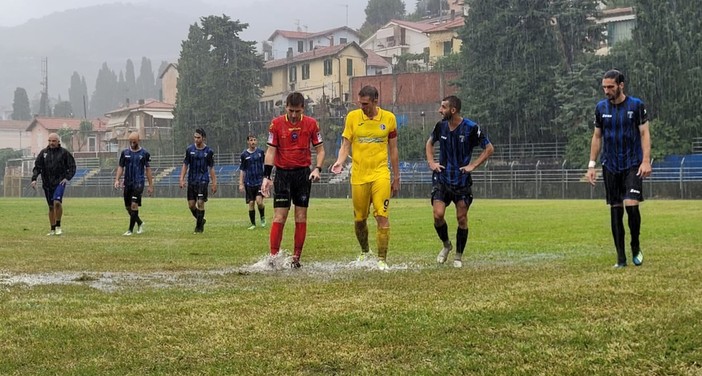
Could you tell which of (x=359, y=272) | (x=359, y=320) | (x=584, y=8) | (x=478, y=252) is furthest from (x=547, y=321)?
(x=584, y=8)

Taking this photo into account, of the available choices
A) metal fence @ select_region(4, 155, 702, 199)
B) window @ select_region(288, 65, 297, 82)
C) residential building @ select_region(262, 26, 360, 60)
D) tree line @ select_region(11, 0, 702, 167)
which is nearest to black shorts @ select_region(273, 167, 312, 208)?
metal fence @ select_region(4, 155, 702, 199)

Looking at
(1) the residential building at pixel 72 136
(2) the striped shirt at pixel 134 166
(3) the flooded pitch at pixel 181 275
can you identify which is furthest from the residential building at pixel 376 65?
(3) the flooded pitch at pixel 181 275

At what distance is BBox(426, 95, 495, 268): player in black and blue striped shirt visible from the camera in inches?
417

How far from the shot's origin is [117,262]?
450 inches

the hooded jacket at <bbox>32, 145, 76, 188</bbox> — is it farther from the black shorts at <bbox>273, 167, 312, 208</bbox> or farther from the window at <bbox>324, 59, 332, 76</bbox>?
the window at <bbox>324, 59, 332, 76</bbox>

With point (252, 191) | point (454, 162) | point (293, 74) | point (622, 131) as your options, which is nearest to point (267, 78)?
point (293, 74)

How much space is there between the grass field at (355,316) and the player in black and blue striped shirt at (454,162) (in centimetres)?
69

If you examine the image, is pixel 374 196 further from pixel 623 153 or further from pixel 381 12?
pixel 381 12

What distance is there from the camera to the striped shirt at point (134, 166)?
1883cm

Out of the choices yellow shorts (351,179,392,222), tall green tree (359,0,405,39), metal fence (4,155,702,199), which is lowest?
metal fence (4,155,702,199)

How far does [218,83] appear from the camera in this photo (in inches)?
3150

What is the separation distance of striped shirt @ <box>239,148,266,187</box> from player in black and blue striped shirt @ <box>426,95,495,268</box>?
10599 millimetres

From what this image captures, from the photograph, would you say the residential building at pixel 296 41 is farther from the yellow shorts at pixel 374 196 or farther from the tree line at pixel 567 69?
the yellow shorts at pixel 374 196

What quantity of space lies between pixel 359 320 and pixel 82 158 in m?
88.4
